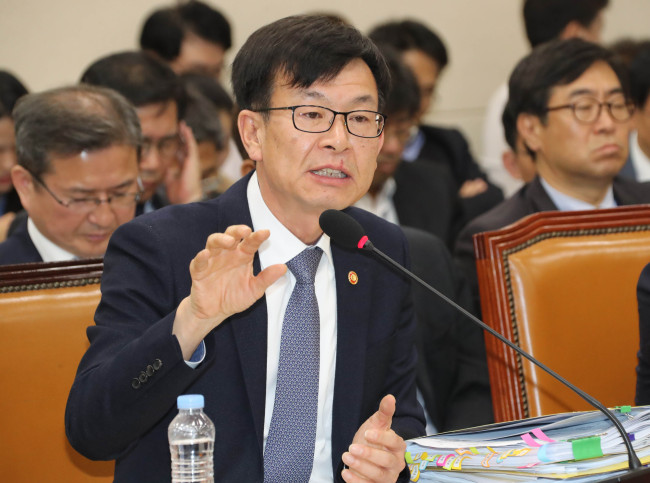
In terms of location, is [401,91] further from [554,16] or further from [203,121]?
[554,16]

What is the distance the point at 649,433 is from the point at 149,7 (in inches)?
155

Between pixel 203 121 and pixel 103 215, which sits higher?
pixel 203 121

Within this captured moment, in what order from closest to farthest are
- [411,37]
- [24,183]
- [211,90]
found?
1. [24,183]
2. [211,90]
3. [411,37]

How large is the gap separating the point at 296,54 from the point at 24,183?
3.83 feet

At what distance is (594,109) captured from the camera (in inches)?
117

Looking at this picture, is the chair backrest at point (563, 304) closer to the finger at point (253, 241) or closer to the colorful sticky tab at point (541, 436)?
the colorful sticky tab at point (541, 436)

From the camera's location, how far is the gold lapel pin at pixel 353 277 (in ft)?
5.96

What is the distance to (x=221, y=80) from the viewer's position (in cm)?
462

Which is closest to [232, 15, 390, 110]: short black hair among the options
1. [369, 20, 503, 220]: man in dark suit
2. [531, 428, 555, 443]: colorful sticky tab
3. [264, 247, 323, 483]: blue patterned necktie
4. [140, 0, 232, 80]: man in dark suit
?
[264, 247, 323, 483]: blue patterned necktie

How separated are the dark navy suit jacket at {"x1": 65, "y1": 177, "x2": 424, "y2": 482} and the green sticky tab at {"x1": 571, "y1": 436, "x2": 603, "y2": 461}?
0.51 m

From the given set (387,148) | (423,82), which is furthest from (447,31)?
(387,148)

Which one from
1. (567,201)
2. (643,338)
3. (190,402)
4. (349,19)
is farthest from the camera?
(349,19)

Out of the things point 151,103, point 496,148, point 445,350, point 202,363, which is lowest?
point 445,350

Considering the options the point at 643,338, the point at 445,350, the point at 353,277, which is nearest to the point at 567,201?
the point at 445,350
